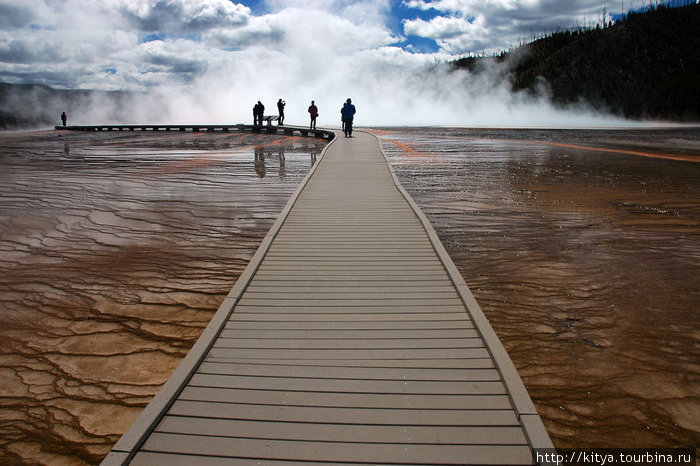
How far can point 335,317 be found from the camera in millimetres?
4055

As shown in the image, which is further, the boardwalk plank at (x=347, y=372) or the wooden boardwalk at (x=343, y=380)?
the boardwalk plank at (x=347, y=372)

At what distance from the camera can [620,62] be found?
135 metres

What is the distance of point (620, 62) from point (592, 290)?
15616 cm

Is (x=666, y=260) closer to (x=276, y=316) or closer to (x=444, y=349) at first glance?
(x=444, y=349)

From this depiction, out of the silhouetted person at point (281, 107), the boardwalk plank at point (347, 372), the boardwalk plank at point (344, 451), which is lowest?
the boardwalk plank at point (344, 451)

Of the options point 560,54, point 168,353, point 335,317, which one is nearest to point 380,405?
point 335,317

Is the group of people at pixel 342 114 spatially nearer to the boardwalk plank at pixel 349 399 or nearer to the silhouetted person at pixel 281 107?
the silhouetted person at pixel 281 107

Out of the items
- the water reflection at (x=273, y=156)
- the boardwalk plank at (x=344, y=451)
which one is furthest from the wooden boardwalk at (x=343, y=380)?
the water reflection at (x=273, y=156)

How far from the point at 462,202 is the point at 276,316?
648cm

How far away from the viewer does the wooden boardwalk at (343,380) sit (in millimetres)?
2605

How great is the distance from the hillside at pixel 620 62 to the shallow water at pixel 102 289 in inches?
3977

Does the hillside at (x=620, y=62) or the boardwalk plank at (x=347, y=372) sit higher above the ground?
the hillside at (x=620, y=62)

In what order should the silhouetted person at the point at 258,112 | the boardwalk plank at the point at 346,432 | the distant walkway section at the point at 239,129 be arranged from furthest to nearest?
the silhouetted person at the point at 258,112, the distant walkway section at the point at 239,129, the boardwalk plank at the point at 346,432

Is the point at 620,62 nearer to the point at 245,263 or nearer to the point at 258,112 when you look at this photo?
the point at 258,112
